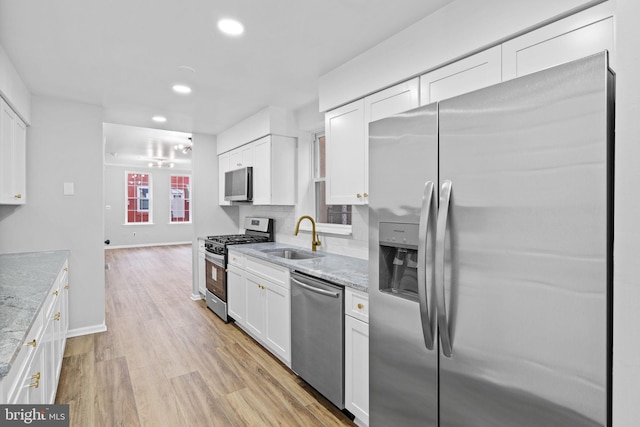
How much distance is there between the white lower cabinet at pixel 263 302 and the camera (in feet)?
8.98

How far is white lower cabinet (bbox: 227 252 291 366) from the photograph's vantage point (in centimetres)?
Result: 274

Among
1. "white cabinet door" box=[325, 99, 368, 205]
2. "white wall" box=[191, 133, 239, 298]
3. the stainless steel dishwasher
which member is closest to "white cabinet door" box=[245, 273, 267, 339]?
the stainless steel dishwasher

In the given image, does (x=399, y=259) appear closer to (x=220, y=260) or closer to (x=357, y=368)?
(x=357, y=368)

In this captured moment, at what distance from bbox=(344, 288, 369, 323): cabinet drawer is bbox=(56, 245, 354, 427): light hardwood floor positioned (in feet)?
2.41

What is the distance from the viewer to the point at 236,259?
363cm

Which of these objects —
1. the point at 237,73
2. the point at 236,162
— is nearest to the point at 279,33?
the point at 237,73

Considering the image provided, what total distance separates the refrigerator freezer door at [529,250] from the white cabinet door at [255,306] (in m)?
2.02

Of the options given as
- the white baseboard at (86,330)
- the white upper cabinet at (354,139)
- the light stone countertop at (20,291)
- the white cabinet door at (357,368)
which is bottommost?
the white baseboard at (86,330)

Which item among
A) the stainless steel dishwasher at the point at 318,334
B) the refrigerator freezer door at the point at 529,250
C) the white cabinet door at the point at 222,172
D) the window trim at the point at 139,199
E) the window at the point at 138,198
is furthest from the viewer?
the window at the point at 138,198

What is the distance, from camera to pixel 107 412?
2240mm

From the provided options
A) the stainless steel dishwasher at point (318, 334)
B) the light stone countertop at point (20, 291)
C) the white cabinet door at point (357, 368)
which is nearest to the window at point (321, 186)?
the stainless steel dishwasher at point (318, 334)

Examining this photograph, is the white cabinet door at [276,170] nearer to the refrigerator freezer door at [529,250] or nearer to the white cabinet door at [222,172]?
the white cabinet door at [222,172]

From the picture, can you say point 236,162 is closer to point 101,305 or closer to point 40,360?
point 101,305

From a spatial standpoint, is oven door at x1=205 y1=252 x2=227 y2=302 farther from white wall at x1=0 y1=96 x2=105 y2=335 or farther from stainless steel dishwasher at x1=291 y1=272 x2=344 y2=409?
stainless steel dishwasher at x1=291 y1=272 x2=344 y2=409
